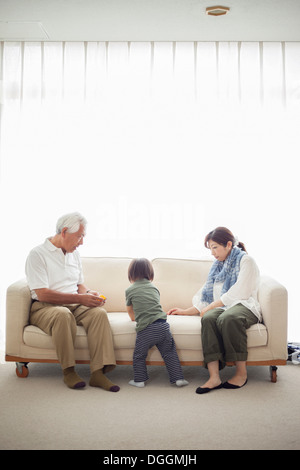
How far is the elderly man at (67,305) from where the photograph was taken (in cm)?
288

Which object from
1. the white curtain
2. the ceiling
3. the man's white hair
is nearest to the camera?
the man's white hair

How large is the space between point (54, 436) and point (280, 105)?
3.31 m

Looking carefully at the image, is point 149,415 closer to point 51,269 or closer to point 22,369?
point 22,369

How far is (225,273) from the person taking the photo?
321 centimetres

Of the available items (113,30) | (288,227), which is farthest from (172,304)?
(113,30)

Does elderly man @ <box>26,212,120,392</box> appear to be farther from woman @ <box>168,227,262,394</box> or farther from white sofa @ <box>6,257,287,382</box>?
woman @ <box>168,227,262,394</box>

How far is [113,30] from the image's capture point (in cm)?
382

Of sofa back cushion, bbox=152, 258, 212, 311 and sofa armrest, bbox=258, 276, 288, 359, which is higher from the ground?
sofa back cushion, bbox=152, 258, 212, 311

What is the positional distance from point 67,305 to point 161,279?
751 millimetres

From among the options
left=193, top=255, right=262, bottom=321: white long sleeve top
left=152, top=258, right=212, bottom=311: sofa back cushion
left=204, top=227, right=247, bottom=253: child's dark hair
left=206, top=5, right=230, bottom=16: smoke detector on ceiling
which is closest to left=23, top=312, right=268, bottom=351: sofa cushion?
left=193, top=255, right=262, bottom=321: white long sleeve top

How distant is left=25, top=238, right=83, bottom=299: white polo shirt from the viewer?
3037 mm

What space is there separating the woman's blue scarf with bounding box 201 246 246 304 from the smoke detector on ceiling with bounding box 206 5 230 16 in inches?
68.1

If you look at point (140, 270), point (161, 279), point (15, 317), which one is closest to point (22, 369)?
point (15, 317)

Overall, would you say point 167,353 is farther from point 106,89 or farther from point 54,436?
point 106,89
